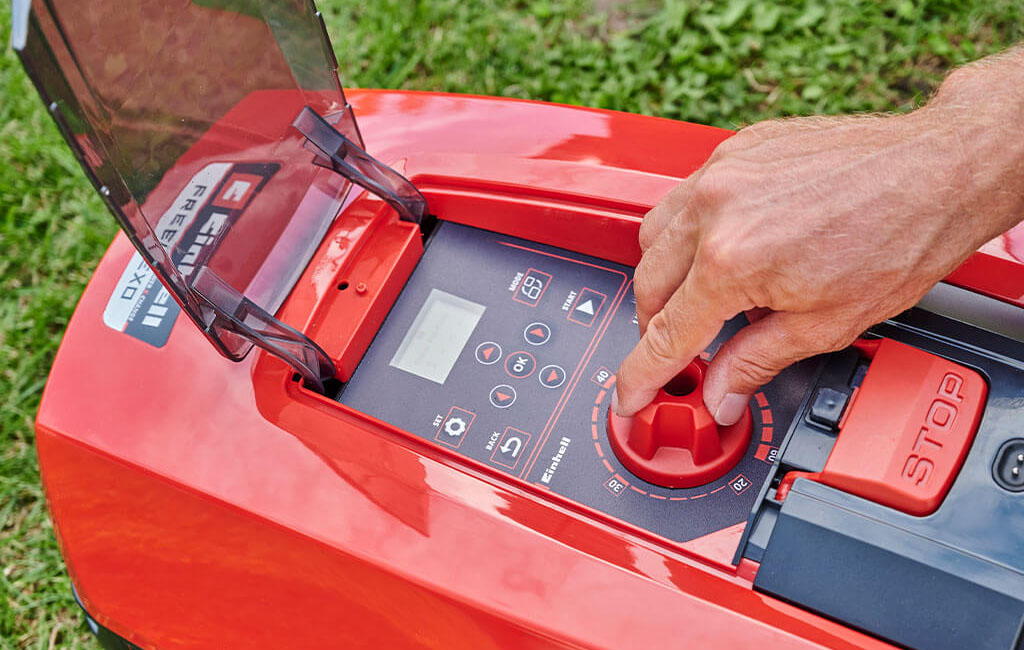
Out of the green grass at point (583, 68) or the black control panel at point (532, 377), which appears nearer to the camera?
the black control panel at point (532, 377)

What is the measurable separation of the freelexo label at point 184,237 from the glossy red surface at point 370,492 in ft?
0.07

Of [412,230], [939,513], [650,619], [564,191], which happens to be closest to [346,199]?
[412,230]

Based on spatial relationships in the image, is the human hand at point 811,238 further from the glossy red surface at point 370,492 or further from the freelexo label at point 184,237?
the freelexo label at point 184,237

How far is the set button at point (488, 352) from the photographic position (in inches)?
36.3

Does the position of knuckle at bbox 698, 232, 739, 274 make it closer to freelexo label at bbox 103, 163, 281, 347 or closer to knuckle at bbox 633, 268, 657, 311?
knuckle at bbox 633, 268, 657, 311

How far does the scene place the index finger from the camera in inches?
29.2

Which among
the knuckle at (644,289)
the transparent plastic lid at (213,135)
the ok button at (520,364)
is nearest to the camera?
the transparent plastic lid at (213,135)

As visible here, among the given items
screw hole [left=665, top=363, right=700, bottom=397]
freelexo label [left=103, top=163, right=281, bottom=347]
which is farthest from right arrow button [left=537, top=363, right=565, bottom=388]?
freelexo label [left=103, top=163, right=281, bottom=347]

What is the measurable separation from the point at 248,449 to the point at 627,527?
1.18 ft

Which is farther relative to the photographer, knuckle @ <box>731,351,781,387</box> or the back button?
the back button

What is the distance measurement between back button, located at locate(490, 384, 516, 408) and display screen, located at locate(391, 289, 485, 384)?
53 mm

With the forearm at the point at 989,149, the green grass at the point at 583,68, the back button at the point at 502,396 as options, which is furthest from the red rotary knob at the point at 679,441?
the green grass at the point at 583,68

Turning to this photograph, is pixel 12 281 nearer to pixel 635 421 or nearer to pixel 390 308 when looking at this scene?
pixel 390 308

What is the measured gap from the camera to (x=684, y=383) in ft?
2.80
